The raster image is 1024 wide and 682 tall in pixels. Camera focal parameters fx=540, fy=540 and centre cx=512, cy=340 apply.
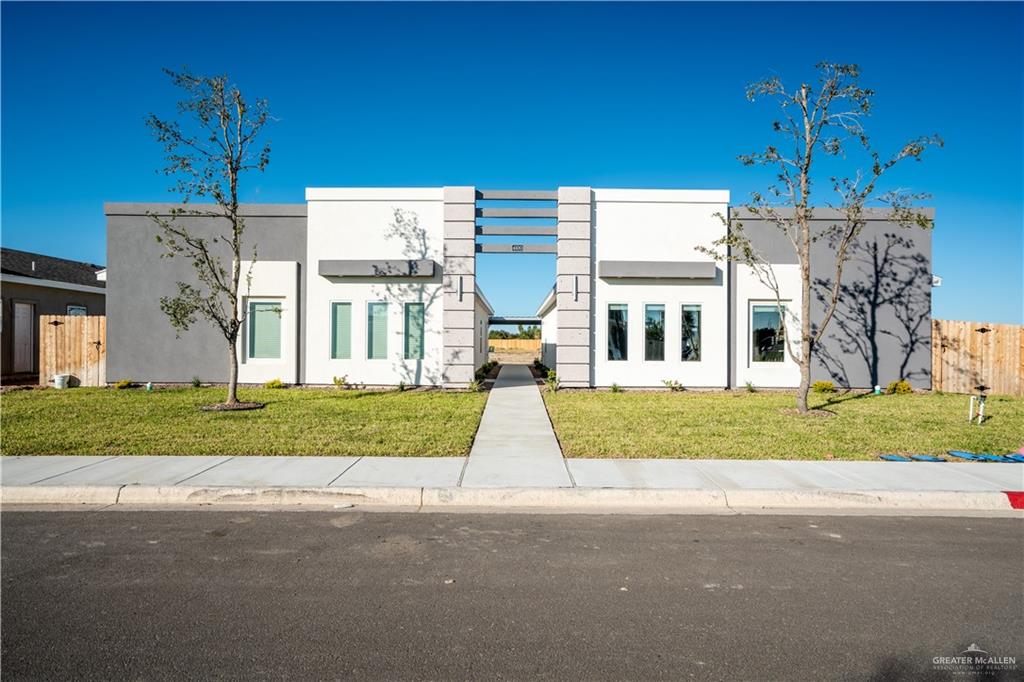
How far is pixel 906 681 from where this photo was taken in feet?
9.79

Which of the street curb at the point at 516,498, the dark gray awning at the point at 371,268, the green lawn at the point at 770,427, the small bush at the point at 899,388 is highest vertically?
the dark gray awning at the point at 371,268

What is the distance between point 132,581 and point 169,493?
231 cm

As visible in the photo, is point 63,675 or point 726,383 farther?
point 726,383

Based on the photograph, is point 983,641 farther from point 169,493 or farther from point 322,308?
point 322,308

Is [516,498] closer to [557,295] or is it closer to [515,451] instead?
[515,451]

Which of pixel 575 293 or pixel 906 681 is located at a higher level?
pixel 575 293

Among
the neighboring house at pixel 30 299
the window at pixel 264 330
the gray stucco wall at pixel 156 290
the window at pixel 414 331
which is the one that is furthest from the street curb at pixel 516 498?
the neighboring house at pixel 30 299

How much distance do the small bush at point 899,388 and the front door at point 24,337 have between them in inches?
1179

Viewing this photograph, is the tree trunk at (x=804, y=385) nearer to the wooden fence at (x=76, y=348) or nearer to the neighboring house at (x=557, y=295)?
the neighboring house at (x=557, y=295)

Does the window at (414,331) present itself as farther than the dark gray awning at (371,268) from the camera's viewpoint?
Yes

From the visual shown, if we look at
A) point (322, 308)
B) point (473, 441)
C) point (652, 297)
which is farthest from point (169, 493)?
point (652, 297)

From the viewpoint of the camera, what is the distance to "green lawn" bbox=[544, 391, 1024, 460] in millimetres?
8594

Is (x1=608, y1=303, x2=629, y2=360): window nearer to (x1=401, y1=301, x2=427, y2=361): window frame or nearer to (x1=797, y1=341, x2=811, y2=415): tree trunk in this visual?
(x1=797, y1=341, x2=811, y2=415): tree trunk

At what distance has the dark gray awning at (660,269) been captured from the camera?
54.0 ft
